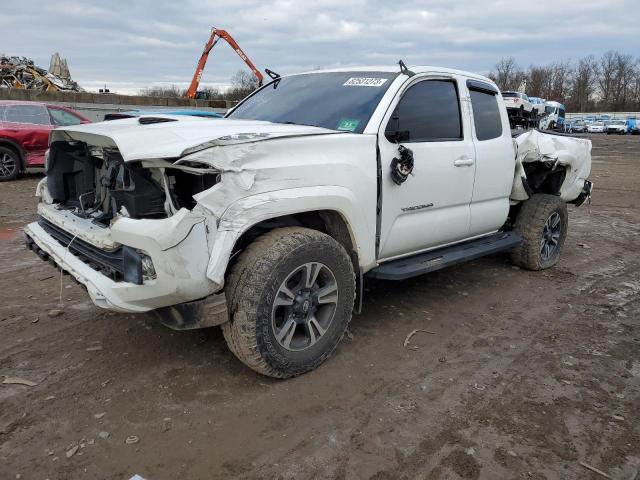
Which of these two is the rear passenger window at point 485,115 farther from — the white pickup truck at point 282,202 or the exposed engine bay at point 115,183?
the exposed engine bay at point 115,183

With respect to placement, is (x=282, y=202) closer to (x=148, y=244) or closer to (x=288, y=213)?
(x=288, y=213)

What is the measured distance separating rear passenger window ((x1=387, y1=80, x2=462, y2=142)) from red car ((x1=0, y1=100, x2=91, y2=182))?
9.76 meters

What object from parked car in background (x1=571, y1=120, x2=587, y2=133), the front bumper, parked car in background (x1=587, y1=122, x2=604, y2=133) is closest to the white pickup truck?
the front bumper

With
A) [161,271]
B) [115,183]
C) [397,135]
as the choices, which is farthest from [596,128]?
[161,271]

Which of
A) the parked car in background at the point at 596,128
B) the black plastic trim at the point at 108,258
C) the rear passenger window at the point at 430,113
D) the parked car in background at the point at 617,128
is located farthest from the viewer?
the parked car in background at the point at 596,128

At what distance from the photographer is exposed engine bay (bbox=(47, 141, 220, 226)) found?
9.50 ft

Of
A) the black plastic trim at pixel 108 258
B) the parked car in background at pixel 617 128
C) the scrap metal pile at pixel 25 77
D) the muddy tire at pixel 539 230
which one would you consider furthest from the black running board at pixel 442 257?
the parked car in background at pixel 617 128

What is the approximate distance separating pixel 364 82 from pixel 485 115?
54.3 inches

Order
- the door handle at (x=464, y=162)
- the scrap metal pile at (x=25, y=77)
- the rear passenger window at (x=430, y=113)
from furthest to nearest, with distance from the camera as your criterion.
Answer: the scrap metal pile at (x=25, y=77)
the door handle at (x=464, y=162)
the rear passenger window at (x=430, y=113)

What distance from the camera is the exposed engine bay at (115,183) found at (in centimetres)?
290

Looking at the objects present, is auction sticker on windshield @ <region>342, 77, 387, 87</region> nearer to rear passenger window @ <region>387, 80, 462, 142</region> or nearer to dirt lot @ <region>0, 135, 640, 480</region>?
rear passenger window @ <region>387, 80, 462, 142</region>

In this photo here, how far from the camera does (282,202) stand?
3006 millimetres

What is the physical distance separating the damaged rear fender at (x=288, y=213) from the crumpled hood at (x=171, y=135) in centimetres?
35

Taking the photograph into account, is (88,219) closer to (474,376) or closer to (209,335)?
(209,335)
